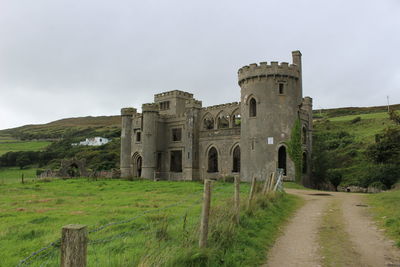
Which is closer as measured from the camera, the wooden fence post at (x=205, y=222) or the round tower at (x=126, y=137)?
the wooden fence post at (x=205, y=222)

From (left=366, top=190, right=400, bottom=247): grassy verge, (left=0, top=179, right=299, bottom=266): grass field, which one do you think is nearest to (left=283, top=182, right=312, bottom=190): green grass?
(left=366, top=190, right=400, bottom=247): grassy verge

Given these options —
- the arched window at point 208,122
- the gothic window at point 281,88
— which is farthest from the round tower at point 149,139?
the gothic window at point 281,88

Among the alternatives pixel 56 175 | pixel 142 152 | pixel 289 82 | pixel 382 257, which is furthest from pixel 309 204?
pixel 56 175

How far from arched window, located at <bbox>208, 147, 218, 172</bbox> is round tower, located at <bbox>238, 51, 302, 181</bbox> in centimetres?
717

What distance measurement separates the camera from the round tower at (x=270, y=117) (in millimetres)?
29203

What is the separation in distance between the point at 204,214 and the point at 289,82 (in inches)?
986

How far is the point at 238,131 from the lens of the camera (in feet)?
112

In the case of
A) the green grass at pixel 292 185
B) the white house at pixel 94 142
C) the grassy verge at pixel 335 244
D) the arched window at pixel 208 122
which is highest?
the white house at pixel 94 142

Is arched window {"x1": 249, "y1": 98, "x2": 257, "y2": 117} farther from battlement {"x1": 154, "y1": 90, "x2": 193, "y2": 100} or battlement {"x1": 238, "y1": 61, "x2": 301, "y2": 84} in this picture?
battlement {"x1": 154, "y1": 90, "x2": 193, "y2": 100}

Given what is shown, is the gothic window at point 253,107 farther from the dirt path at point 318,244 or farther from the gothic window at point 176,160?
the dirt path at point 318,244

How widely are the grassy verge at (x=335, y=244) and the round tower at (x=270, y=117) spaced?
55.2ft

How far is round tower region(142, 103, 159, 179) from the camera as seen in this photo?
39.2 metres

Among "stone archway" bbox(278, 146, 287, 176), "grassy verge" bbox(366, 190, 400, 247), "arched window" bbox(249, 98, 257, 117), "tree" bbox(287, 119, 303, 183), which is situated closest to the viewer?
"grassy verge" bbox(366, 190, 400, 247)

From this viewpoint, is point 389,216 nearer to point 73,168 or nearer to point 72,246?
point 72,246
